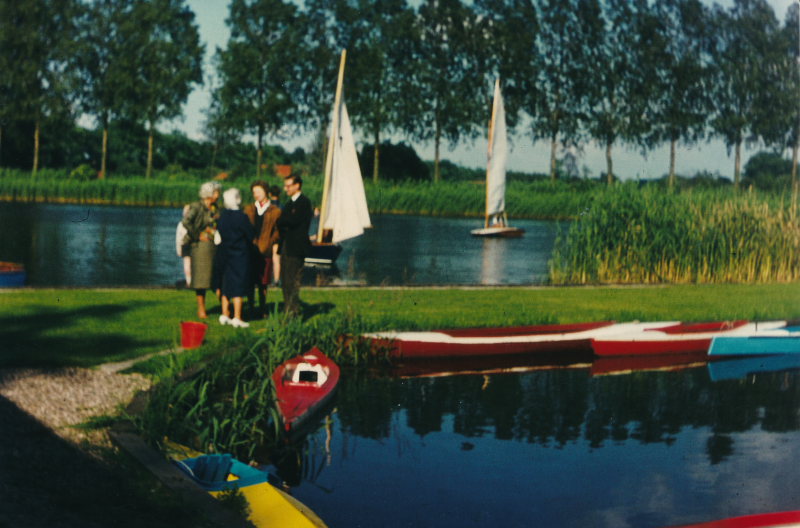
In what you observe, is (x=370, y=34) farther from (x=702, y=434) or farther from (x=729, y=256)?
(x=702, y=434)

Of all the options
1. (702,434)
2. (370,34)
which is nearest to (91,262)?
(370,34)

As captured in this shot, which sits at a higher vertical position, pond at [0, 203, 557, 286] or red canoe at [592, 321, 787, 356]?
pond at [0, 203, 557, 286]

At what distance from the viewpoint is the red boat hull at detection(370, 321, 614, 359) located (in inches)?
365

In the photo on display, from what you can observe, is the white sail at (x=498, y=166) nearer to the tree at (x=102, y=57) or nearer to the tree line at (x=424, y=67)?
the tree line at (x=424, y=67)

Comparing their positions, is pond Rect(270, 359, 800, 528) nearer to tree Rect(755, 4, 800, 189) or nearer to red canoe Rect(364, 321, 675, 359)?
red canoe Rect(364, 321, 675, 359)

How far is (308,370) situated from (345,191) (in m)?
6.07

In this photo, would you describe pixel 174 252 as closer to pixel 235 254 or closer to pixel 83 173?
pixel 83 173

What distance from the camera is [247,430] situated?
6500 millimetres

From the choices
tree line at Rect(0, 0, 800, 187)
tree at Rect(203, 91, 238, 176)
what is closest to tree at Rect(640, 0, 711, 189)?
tree line at Rect(0, 0, 800, 187)

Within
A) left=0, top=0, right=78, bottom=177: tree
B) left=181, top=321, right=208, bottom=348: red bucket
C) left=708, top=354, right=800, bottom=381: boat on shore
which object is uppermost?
left=0, top=0, right=78, bottom=177: tree

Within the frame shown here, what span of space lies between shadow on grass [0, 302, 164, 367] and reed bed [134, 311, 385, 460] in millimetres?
1091

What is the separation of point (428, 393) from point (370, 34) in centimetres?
765

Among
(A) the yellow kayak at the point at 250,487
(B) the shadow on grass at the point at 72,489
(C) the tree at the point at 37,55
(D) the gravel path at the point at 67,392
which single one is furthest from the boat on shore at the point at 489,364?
(C) the tree at the point at 37,55

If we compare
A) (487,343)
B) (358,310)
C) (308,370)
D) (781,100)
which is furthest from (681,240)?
(308,370)
